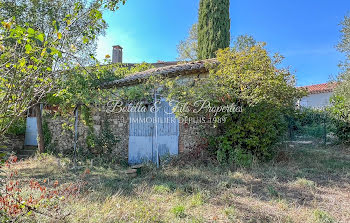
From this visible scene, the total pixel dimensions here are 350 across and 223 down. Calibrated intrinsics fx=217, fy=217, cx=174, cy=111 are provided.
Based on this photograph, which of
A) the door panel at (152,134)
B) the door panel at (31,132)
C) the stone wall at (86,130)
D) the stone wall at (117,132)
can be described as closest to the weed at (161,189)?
the door panel at (152,134)

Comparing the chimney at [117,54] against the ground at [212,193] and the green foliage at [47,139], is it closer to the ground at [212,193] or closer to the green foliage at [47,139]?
the green foliage at [47,139]

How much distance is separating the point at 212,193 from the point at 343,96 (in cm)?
871

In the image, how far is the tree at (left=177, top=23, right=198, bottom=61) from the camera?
798 inches

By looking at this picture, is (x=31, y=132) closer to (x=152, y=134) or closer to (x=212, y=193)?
(x=152, y=134)

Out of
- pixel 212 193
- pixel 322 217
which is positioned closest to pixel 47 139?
pixel 212 193

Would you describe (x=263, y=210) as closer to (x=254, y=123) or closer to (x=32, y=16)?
(x=254, y=123)

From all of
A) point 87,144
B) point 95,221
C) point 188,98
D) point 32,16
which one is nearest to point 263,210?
point 95,221

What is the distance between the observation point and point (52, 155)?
909 centimetres

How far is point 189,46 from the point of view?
20.5 meters

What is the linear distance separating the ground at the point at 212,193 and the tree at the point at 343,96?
314 centimetres

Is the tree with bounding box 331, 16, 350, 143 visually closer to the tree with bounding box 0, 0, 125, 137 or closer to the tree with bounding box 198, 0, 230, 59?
the tree with bounding box 198, 0, 230, 59

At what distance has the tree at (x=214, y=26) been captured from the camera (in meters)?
13.2

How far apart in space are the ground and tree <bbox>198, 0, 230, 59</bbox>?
8058 millimetres

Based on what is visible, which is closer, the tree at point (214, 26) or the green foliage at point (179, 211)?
the green foliage at point (179, 211)
